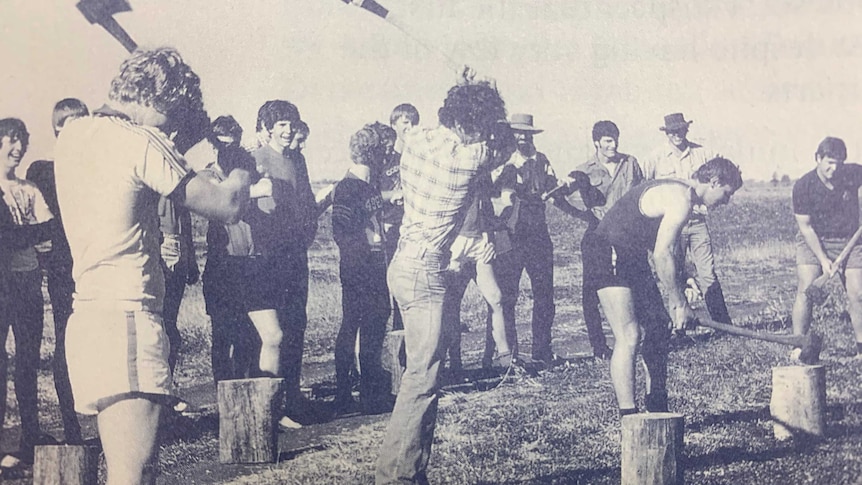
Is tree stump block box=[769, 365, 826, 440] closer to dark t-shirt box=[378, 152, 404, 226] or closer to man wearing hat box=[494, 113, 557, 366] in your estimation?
man wearing hat box=[494, 113, 557, 366]

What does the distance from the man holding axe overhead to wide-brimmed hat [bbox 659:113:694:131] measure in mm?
794

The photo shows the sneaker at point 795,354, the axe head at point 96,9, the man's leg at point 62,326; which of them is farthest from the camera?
the sneaker at point 795,354

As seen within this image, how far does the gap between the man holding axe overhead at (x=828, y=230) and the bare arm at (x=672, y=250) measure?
0.84m

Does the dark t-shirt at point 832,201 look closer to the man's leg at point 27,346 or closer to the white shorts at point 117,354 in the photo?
the white shorts at point 117,354

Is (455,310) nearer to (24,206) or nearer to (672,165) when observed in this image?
(672,165)

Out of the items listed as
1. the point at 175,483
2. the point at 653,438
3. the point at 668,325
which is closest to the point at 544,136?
the point at 668,325

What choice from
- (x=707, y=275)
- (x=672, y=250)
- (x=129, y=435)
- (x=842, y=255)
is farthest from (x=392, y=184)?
(x=842, y=255)

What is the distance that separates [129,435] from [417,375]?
134 centimetres

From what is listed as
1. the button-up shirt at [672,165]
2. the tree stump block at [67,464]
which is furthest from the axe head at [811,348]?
the tree stump block at [67,464]

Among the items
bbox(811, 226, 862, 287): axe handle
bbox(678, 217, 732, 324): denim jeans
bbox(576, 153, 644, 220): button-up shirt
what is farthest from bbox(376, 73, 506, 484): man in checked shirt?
bbox(811, 226, 862, 287): axe handle

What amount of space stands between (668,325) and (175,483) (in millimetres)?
2632

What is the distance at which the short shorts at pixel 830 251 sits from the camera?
515 cm

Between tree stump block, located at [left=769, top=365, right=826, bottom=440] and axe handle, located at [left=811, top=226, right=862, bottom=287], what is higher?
axe handle, located at [left=811, top=226, right=862, bottom=287]

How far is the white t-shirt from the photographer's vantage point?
4289mm
